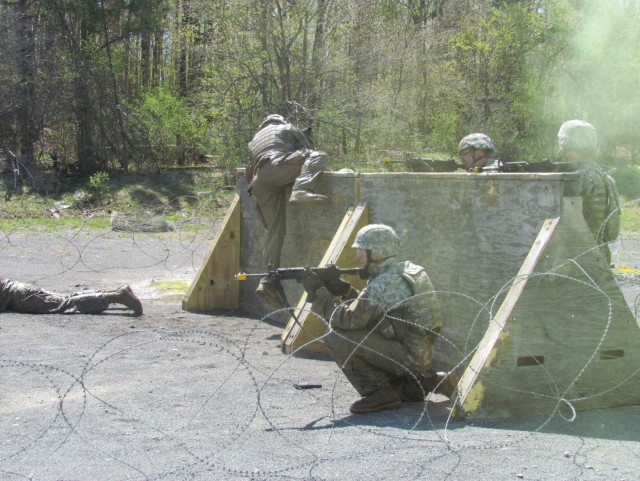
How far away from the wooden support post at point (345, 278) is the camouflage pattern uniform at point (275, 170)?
103 cm

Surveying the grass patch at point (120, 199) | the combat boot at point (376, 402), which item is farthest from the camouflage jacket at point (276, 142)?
the grass patch at point (120, 199)

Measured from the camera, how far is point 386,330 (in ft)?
17.6

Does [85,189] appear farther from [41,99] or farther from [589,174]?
[589,174]

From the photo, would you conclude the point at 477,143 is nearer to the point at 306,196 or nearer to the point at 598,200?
the point at 306,196

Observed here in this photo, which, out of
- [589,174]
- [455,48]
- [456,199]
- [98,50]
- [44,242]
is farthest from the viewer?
[455,48]

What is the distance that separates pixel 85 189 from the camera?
64.1 ft

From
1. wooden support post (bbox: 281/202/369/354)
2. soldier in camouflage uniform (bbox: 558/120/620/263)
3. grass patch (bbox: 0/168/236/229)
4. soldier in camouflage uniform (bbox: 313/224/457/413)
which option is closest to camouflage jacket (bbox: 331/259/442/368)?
soldier in camouflage uniform (bbox: 313/224/457/413)

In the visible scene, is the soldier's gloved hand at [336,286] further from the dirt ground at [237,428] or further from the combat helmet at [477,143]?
the combat helmet at [477,143]

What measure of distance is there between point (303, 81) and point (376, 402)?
50.0 ft

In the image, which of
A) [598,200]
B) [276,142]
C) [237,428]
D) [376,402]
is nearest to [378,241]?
[376,402]

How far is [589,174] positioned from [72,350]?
4.26 m

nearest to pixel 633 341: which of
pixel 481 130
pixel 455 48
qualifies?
pixel 481 130

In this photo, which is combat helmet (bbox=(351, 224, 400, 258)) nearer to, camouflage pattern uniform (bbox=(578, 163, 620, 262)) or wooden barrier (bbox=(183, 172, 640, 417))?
wooden barrier (bbox=(183, 172, 640, 417))

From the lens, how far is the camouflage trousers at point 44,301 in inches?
336
